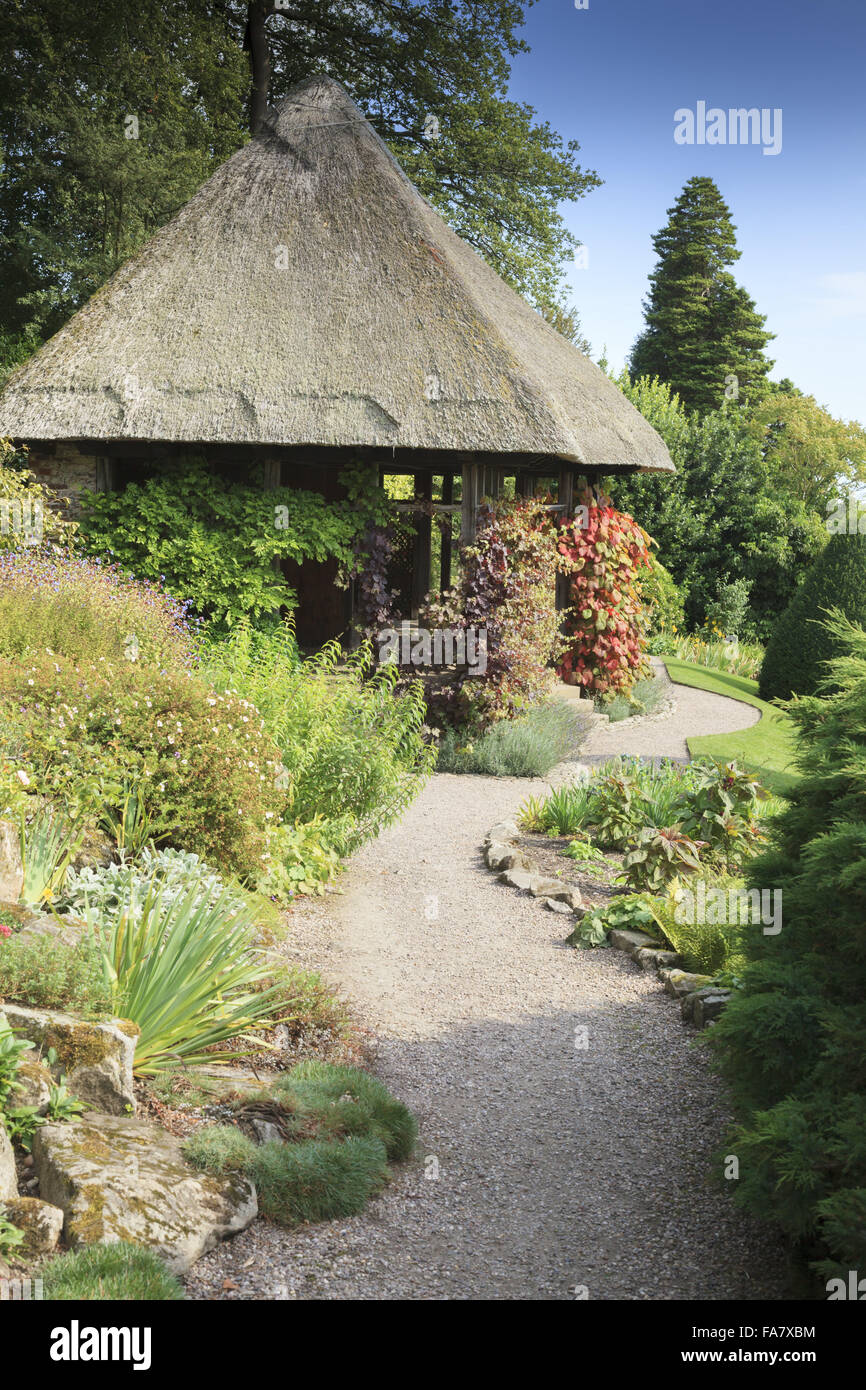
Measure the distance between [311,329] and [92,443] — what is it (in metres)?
2.58

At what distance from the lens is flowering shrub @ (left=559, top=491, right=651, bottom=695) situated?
513 inches

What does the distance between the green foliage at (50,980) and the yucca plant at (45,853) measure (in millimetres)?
799

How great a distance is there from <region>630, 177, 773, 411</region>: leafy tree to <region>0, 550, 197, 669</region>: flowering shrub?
30066 mm

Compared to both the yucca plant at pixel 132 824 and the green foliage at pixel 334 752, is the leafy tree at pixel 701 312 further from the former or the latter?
the yucca plant at pixel 132 824

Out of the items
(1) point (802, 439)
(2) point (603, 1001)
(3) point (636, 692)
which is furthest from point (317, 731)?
(1) point (802, 439)

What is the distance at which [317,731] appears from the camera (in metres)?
6.71

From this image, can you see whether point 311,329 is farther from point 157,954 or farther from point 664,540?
point 664,540

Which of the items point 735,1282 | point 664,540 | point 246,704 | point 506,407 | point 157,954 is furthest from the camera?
point 664,540

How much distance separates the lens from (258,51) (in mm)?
18156

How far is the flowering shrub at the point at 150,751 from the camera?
5449mm

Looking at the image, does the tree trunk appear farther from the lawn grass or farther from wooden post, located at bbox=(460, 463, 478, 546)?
the lawn grass

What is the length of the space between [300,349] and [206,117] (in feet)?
32.1

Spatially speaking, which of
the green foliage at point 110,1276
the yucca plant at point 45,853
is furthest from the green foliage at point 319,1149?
the yucca plant at point 45,853

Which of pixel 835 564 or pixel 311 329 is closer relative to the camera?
pixel 311 329
